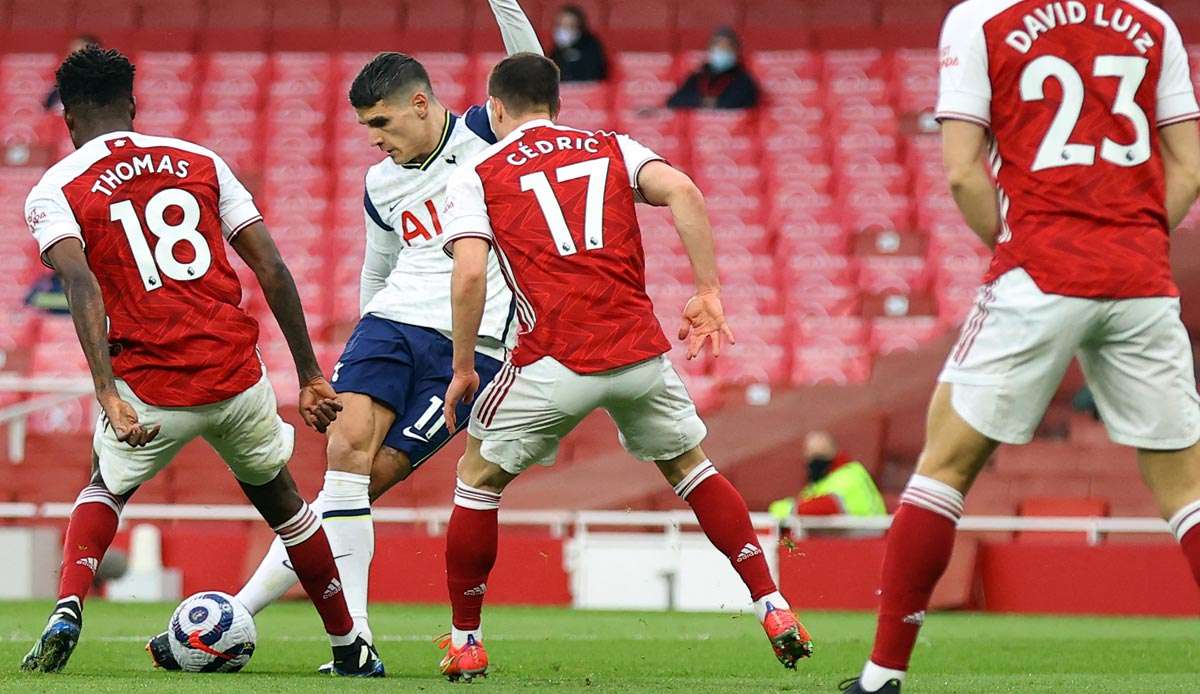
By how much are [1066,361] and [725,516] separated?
165 cm

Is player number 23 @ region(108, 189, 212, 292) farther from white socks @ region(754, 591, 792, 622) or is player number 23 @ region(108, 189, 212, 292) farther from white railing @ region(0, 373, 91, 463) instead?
white railing @ region(0, 373, 91, 463)

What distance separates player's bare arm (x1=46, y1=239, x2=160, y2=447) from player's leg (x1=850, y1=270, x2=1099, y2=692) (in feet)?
7.41

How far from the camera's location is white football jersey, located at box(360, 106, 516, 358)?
6539 millimetres

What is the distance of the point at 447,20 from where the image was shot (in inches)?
770

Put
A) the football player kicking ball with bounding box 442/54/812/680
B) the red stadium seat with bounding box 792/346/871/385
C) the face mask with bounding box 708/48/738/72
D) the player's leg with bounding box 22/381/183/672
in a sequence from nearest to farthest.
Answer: the football player kicking ball with bounding box 442/54/812/680 → the player's leg with bounding box 22/381/183/672 → the red stadium seat with bounding box 792/346/871/385 → the face mask with bounding box 708/48/738/72

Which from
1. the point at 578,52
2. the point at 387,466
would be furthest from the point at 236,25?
the point at 387,466

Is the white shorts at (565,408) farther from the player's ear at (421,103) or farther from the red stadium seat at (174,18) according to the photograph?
the red stadium seat at (174,18)

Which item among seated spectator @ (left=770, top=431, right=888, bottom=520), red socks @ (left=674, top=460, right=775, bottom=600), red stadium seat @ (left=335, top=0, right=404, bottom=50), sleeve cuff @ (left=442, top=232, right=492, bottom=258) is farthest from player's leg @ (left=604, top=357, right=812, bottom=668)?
red stadium seat @ (left=335, top=0, right=404, bottom=50)

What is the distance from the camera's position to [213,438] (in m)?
5.78

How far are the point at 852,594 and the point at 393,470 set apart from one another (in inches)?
215

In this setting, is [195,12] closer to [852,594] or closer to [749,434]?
[749,434]

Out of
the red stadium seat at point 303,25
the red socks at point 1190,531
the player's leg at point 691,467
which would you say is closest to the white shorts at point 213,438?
the player's leg at point 691,467

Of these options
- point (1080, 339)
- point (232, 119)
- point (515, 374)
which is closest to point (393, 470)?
point (515, 374)

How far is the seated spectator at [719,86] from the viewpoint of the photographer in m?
17.4
